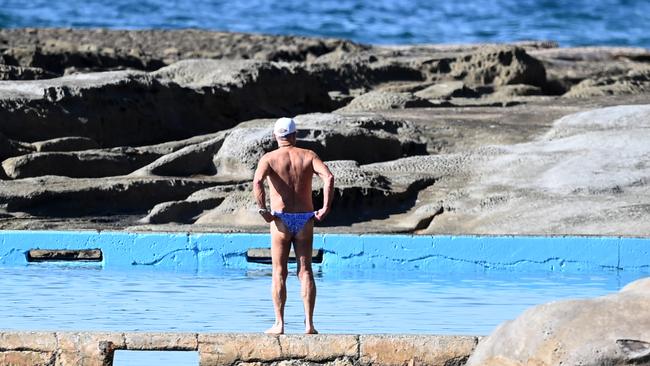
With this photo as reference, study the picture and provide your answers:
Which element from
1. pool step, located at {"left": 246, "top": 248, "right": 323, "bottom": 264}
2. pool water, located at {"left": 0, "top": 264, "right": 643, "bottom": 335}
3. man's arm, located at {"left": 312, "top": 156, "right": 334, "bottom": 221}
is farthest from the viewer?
pool step, located at {"left": 246, "top": 248, "right": 323, "bottom": 264}

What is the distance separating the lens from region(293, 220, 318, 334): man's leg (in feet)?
23.2

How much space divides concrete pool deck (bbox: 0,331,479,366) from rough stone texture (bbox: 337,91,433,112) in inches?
477

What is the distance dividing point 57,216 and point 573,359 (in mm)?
8421

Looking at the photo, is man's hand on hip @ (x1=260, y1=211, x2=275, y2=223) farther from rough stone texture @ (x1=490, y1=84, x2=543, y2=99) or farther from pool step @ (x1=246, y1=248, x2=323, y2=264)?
rough stone texture @ (x1=490, y1=84, x2=543, y2=99)

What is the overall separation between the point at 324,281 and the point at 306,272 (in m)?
3.26

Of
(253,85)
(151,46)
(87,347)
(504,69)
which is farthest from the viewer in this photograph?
(151,46)

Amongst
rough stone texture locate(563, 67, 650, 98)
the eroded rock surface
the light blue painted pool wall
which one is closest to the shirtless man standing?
the light blue painted pool wall

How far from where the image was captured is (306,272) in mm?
7148

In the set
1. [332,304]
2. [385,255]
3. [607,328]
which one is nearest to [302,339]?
[607,328]

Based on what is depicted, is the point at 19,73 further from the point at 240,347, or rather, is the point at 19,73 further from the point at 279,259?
the point at 240,347

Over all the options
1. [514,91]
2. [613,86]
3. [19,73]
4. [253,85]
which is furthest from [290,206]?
[613,86]

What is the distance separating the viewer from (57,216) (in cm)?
1348

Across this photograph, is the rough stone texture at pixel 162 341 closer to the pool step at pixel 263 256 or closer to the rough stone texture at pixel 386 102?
the pool step at pixel 263 256

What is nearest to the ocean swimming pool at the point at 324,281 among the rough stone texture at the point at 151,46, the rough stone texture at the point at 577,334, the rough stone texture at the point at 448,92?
the rough stone texture at the point at 577,334
